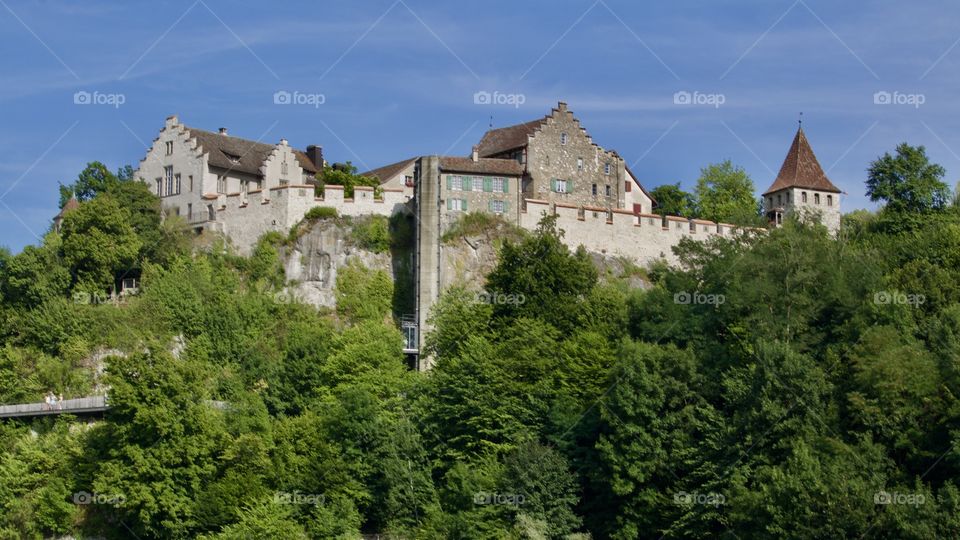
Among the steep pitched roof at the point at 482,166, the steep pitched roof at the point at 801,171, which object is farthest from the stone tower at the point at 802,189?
the steep pitched roof at the point at 482,166

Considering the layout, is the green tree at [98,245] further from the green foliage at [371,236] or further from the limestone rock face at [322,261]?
the green foliage at [371,236]

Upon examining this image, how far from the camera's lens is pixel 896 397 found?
5356 cm

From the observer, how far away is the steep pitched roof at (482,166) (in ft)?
236

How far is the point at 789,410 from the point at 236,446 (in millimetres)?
19356

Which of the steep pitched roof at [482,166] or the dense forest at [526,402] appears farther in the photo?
the steep pitched roof at [482,166]

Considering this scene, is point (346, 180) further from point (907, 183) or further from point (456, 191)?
point (907, 183)

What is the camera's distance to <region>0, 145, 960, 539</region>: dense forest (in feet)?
176

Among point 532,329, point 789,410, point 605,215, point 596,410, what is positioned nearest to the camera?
point 789,410

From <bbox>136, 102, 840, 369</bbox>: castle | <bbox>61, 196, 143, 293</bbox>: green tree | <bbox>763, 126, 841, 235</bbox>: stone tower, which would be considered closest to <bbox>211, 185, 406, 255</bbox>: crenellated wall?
<bbox>136, 102, 840, 369</bbox>: castle

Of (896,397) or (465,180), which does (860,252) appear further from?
(465,180)

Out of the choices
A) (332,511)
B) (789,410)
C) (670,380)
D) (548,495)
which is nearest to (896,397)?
(789,410)

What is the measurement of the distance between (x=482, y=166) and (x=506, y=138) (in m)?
7.18

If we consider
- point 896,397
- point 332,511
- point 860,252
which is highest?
point 860,252

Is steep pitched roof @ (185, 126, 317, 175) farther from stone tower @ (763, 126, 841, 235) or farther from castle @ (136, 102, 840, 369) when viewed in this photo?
stone tower @ (763, 126, 841, 235)
